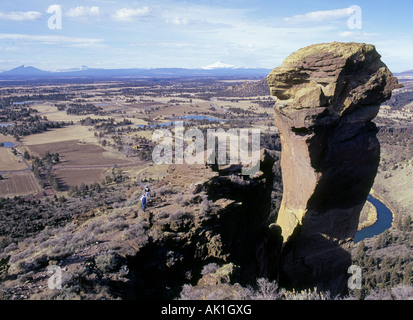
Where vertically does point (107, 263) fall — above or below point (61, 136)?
above

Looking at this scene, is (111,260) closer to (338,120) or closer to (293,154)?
(293,154)

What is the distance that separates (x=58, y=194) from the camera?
47.3 metres

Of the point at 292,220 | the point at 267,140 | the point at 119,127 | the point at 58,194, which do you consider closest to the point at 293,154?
the point at 292,220

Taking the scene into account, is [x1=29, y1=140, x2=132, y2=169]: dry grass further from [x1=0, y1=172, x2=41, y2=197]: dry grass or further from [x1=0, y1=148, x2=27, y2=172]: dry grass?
[x1=0, y1=172, x2=41, y2=197]: dry grass

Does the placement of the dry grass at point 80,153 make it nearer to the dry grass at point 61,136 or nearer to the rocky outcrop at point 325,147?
the dry grass at point 61,136

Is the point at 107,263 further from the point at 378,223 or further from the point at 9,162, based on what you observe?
the point at 9,162

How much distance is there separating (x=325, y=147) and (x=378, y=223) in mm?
34625

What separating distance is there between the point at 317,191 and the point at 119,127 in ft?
315

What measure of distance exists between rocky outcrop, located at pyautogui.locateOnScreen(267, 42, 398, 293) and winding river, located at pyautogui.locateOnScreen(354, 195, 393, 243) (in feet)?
81.5

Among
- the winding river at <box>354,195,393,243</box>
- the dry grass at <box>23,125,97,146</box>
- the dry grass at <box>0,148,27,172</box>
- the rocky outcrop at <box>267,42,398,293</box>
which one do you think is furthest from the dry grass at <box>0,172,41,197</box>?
the winding river at <box>354,195,393,243</box>

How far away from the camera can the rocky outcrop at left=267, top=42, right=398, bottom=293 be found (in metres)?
13.4

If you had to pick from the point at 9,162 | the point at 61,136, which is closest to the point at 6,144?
the point at 61,136

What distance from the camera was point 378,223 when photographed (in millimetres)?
41812

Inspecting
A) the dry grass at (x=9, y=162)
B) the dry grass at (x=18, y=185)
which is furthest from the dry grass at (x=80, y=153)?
the dry grass at (x=18, y=185)
